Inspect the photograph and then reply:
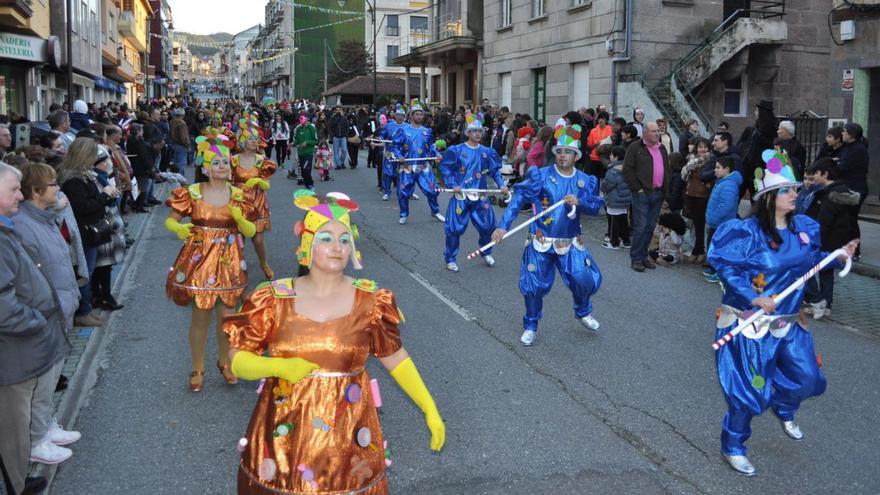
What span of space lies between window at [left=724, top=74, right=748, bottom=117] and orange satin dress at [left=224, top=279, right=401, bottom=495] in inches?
892

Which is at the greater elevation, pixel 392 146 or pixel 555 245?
pixel 392 146

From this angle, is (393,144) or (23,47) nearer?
(393,144)

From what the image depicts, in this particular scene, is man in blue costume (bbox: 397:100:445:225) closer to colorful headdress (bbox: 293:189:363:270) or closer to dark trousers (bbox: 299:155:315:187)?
dark trousers (bbox: 299:155:315:187)

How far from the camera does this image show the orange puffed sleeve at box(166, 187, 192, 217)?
618cm

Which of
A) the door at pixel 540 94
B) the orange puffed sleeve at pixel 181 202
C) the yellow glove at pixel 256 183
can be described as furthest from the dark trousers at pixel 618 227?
the door at pixel 540 94

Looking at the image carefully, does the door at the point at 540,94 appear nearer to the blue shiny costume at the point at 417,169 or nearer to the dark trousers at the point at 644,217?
the blue shiny costume at the point at 417,169

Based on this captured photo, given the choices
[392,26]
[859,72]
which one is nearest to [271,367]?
[859,72]

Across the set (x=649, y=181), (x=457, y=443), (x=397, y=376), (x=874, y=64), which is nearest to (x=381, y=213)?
(x=649, y=181)

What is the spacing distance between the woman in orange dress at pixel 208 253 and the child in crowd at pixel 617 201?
6.97 meters

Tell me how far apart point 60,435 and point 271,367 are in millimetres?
2691

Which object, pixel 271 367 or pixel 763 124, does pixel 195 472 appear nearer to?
pixel 271 367

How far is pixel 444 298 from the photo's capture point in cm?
902

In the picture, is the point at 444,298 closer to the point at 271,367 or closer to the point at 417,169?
the point at 417,169

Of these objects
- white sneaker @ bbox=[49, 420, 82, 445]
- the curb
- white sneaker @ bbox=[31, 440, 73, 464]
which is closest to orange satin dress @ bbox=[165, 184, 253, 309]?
the curb
